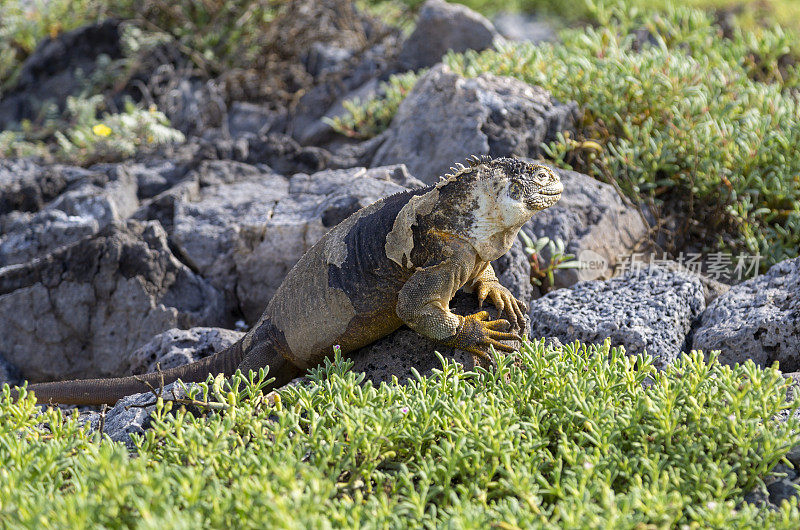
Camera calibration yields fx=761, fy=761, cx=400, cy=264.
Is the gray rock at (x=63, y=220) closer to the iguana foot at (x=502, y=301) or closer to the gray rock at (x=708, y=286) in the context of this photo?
the iguana foot at (x=502, y=301)

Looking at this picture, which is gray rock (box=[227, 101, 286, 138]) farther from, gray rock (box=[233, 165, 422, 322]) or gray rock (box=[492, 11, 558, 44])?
gray rock (box=[492, 11, 558, 44])

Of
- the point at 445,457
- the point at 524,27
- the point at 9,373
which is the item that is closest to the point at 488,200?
the point at 445,457

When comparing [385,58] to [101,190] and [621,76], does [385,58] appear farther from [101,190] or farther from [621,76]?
[101,190]

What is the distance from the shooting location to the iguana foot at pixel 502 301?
362 centimetres

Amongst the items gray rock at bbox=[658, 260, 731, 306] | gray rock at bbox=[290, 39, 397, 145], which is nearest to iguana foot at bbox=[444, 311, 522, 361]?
gray rock at bbox=[658, 260, 731, 306]

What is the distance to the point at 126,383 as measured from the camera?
13.4 feet

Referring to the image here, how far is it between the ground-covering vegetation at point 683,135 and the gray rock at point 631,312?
1.22m

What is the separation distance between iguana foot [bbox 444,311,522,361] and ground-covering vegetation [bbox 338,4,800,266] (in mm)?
2420

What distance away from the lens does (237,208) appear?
17.4 ft

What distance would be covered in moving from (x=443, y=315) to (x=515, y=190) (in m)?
0.65

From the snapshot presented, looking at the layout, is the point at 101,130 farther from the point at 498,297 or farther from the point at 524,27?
the point at 524,27

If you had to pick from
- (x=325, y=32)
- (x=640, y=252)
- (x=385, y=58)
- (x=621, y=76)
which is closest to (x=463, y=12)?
(x=385, y=58)

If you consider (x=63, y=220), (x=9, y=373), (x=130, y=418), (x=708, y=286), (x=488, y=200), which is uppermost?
(x=488, y=200)

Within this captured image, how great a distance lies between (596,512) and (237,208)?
363cm
